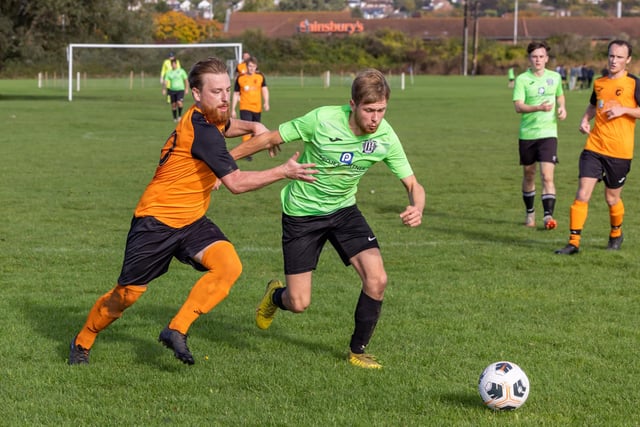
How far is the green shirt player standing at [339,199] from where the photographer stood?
6.10 meters

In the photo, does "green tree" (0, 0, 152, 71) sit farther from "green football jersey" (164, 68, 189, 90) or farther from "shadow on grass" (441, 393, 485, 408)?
"shadow on grass" (441, 393, 485, 408)

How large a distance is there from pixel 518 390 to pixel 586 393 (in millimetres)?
630

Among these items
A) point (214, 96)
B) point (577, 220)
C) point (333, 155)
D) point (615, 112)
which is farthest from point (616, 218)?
point (214, 96)

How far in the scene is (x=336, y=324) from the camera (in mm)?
7398

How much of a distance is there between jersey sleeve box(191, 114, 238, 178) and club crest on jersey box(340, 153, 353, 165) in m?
0.76

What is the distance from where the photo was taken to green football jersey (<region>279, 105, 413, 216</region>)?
6.11 meters

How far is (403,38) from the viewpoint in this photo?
360ft

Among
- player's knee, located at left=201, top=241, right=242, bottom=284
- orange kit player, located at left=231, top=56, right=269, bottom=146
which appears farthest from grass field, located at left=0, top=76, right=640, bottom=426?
orange kit player, located at left=231, top=56, right=269, bottom=146

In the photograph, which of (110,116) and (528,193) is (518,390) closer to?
(528,193)

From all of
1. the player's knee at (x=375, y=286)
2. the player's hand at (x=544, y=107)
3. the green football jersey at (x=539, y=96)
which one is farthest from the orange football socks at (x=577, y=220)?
the player's knee at (x=375, y=286)

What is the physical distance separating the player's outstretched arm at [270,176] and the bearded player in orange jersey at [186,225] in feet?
0.72

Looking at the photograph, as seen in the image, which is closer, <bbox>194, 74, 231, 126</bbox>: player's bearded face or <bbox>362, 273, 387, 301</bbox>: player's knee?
<bbox>194, 74, 231, 126</bbox>: player's bearded face

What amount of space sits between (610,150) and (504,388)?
19.3 ft

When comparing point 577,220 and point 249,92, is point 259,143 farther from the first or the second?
point 249,92
